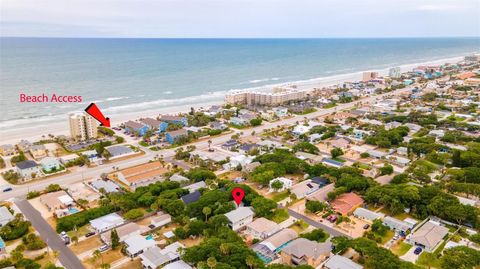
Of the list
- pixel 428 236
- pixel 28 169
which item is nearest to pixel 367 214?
pixel 428 236

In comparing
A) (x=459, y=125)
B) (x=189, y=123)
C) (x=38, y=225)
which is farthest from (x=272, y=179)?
(x=459, y=125)

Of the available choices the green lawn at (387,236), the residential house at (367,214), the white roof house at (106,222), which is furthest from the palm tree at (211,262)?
the residential house at (367,214)

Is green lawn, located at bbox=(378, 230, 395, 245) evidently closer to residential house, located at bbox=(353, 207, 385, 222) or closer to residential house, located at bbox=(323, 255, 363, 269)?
residential house, located at bbox=(353, 207, 385, 222)

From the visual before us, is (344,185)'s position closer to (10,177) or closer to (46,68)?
(10,177)

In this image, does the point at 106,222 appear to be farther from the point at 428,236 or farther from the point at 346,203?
the point at 428,236

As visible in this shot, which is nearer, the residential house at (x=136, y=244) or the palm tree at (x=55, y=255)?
the palm tree at (x=55, y=255)

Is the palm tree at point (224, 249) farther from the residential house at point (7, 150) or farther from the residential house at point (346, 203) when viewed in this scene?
the residential house at point (7, 150)

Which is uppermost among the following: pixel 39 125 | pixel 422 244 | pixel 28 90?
pixel 28 90
